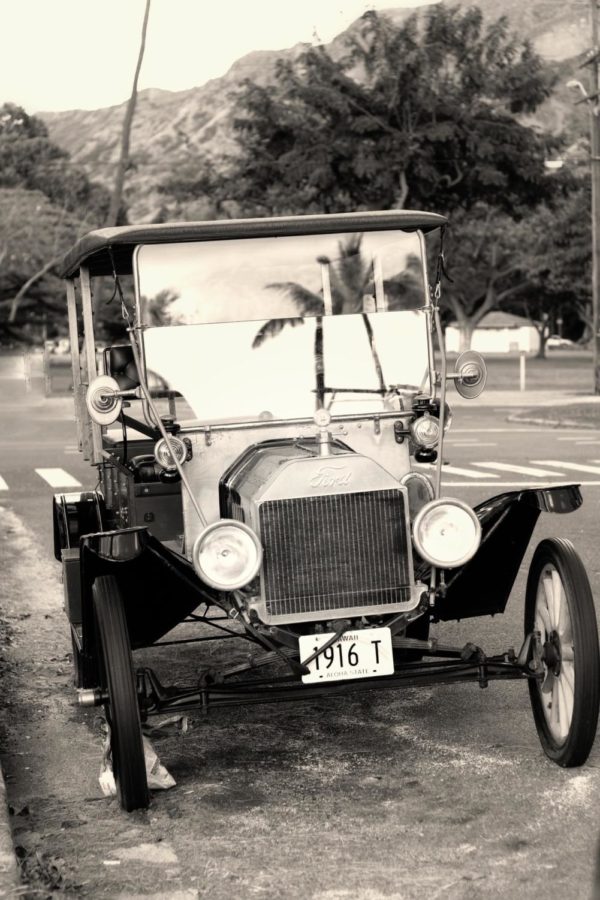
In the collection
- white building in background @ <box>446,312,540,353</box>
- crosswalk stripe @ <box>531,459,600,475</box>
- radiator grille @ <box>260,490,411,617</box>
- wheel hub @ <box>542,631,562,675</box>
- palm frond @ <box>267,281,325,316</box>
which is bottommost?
white building in background @ <box>446,312,540,353</box>

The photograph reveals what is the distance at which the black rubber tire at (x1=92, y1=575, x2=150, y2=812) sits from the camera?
14.9ft

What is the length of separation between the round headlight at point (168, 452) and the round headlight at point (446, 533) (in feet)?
3.85

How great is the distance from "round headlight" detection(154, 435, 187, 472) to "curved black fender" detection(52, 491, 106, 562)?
1.80m

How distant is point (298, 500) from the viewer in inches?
188

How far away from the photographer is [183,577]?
4.93m

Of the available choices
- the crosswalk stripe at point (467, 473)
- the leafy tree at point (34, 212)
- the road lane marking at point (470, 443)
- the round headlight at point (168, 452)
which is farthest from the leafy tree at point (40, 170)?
the round headlight at point (168, 452)

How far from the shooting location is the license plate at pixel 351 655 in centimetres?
475

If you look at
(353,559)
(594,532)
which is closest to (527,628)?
(353,559)

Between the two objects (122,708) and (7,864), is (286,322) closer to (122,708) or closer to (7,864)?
(122,708)

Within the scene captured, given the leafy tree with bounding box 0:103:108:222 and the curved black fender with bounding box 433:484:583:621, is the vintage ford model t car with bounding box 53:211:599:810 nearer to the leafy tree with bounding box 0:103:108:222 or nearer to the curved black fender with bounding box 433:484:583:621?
the curved black fender with bounding box 433:484:583:621

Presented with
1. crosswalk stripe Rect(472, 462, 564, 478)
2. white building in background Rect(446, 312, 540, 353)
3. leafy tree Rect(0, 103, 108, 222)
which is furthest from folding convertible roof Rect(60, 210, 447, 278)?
white building in background Rect(446, 312, 540, 353)

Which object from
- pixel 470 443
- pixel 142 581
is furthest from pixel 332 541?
pixel 470 443

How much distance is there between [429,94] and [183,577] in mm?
28552

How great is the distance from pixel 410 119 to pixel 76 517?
26562mm
